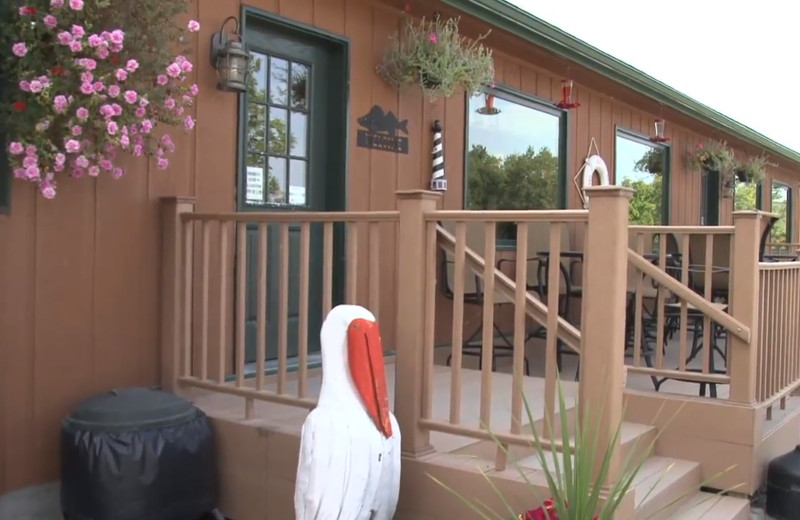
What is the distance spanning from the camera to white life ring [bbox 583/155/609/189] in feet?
22.2

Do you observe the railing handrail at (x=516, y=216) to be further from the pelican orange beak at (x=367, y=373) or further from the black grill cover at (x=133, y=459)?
the black grill cover at (x=133, y=459)

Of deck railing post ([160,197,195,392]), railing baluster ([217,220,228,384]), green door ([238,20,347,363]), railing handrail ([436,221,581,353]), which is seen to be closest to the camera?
railing baluster ([217,220,228,384])

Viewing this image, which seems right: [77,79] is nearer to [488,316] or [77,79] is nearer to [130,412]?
[130,412]

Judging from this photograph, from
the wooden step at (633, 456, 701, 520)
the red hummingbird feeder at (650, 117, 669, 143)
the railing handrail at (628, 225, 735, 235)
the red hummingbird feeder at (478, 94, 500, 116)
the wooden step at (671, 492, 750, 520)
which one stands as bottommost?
the wooden step at (671, 492, 750, 520)

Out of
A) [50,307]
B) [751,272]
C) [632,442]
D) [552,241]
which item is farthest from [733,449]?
[50,307]

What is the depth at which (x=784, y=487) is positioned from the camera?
3.27m

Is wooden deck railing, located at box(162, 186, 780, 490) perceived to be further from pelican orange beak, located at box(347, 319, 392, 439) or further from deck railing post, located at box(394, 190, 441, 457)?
pelican orange beak, located at box(347, 319, 392, 439)

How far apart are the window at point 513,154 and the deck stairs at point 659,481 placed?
249cm

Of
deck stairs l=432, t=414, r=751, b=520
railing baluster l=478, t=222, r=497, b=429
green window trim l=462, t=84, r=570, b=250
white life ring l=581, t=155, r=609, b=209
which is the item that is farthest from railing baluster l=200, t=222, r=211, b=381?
white life ring l=581, t=155, r=609, b=209

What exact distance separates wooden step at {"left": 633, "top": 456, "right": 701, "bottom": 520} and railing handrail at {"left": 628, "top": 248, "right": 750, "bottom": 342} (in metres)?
0.62

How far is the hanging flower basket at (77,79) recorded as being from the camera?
2678 millimetres

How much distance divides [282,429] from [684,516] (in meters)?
1.63

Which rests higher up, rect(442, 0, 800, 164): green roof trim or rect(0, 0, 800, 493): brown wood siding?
rect(442, 0, 800, 164): green roof trim

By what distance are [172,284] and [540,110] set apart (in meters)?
3.78
